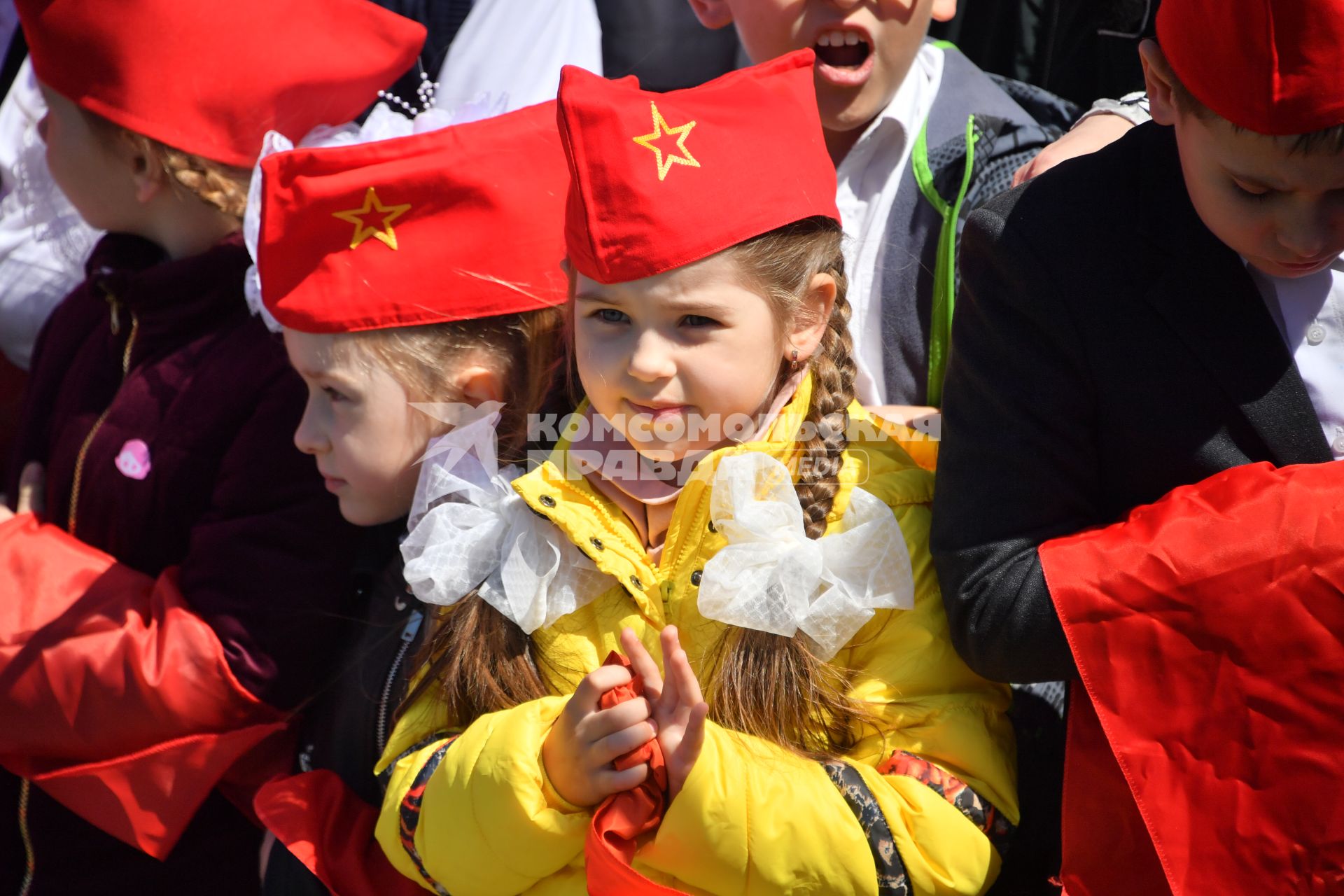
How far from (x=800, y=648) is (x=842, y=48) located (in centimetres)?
118

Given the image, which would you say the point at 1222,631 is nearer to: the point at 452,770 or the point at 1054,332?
the point at 1054,332

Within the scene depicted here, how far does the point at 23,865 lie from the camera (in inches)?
101

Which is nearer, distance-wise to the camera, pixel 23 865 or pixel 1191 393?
pixel 1191 393

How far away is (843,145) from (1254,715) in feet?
4.54

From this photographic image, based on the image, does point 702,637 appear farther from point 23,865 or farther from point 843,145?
point 23,865

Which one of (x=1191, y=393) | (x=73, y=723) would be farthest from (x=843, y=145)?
(x=73, y=723)

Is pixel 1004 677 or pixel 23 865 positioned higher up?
pixel 1004 677

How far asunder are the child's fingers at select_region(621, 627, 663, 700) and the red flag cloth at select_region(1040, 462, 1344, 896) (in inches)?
21.7

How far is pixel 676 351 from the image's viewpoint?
73.2 inches

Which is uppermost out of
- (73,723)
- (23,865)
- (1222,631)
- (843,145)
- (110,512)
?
(843,145)

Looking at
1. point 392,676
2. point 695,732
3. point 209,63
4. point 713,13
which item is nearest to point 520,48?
point 713,13

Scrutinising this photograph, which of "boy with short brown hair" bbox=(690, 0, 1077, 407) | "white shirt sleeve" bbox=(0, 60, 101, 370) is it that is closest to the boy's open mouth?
"boy with short brown hair" bbox=(690, 0, 1077, 407)

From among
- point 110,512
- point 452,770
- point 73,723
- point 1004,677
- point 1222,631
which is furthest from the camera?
point 110,512

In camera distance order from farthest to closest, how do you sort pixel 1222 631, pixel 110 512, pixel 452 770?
pixel 110 512
pixel 452 770
pixel 1222 631
